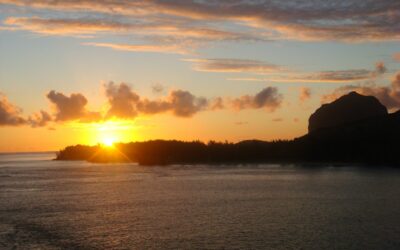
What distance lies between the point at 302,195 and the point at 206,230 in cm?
4297

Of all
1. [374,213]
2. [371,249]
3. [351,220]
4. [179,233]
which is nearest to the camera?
[371,249]

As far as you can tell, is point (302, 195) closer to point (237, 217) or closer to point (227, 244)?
point (237, 217)

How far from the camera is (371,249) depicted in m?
49.6

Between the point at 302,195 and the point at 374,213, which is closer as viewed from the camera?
the point at 374,213

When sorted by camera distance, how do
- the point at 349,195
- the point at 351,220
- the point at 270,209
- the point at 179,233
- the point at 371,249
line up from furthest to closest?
1. the point at 349,195
2. the point at 270,209
3. the point at 351,220
4. the point at 179,233
5. the point at 371,249

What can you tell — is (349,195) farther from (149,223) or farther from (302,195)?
(149,223)

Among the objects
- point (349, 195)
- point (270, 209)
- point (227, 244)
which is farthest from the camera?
point (349, 195)

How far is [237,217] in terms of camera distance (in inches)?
2785

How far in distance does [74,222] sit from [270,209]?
2916 centimetres

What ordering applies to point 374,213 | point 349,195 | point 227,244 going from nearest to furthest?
point 227,244, point 374,213, point 349,195

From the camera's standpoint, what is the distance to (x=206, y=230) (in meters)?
60.9

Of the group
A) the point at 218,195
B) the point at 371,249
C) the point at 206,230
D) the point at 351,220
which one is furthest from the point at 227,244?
the point at 218,195

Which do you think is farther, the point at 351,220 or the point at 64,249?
the point at 351,220

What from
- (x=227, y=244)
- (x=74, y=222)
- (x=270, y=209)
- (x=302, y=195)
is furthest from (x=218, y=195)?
(x=227, y=244)
